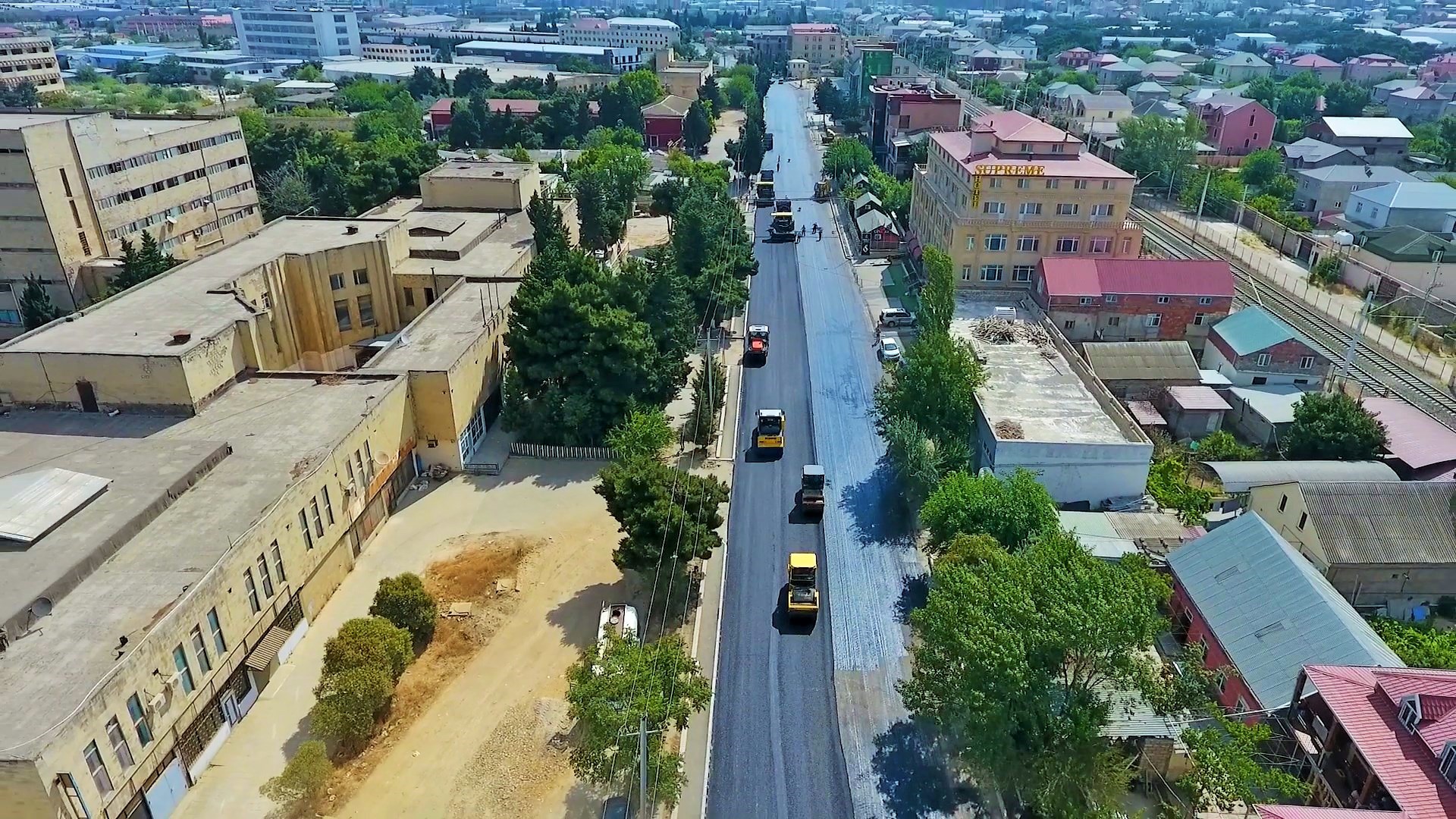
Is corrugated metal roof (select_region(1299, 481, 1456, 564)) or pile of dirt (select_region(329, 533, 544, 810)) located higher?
corrugated metal roof (select_region(1299, 481, 1456, 564))

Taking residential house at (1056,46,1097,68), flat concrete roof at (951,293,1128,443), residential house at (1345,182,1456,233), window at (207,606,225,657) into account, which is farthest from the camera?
residential house at (1056,46,1097,68)

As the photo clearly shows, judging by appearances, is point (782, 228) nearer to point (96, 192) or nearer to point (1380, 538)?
point (96, 192)

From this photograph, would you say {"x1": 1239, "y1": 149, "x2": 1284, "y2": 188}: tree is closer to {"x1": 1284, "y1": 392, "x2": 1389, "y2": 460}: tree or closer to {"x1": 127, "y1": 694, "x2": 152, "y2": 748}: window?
{"x1": 1284, "y1": 392, "x2": 1389, "y2": 460}: tree

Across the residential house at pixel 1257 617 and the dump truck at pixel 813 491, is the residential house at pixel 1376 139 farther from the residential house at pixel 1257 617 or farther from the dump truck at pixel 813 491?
the dump truck at pixel 813 491

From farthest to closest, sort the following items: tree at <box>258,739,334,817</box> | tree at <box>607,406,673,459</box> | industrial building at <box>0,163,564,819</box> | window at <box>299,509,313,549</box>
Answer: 1. tree at <box>607,406,673,459</box>
2. window at <box>299,509,313,549</box>
3. tree at <box>258,739,334,817</box>
4. industrial building at <box>0,163,564,819</box>

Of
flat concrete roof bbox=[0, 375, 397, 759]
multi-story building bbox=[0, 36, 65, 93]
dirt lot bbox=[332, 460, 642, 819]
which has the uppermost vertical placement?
multi-story building bbox=[0, 36, 65, 93]

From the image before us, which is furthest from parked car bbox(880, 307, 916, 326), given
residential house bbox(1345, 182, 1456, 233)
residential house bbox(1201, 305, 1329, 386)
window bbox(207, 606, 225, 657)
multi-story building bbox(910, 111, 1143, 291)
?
residential house bbox(1345, 182, 1456, 233)

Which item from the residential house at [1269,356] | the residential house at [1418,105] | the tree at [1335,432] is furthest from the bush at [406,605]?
the residential house at [1418,105]
